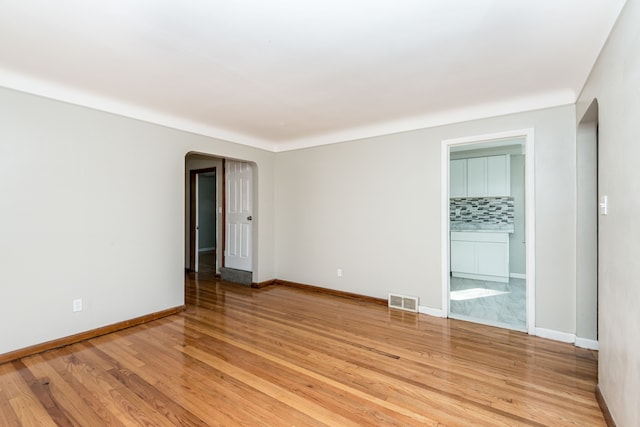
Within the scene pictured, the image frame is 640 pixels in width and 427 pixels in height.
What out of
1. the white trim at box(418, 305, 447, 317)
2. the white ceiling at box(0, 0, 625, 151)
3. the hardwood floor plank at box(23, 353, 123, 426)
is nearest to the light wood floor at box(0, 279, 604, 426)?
the hardwood floor plank at box(23, 353, 123, 426)

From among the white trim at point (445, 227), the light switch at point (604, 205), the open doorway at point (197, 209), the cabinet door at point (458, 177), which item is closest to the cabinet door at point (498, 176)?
the cabinet door at point (458, 177)

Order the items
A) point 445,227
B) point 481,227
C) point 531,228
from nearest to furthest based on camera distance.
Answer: point 531,228 → point 445,227 → point 481,227

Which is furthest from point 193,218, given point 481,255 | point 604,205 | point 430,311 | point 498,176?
point 604,205

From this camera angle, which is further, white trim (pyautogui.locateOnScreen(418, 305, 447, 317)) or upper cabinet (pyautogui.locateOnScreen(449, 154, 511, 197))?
upper cabinet (pyautogui.locateOnScreen(449, 154, 511, 197))

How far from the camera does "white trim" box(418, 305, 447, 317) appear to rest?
12.0 ft

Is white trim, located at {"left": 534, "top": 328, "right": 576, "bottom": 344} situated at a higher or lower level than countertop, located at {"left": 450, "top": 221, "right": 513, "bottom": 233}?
lower

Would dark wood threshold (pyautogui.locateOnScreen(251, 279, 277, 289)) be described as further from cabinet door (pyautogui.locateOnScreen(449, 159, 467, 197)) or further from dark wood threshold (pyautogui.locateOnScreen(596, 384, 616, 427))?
dark wood threshold (pyautogui.locateOnScreen(596, 384, 616, 427))

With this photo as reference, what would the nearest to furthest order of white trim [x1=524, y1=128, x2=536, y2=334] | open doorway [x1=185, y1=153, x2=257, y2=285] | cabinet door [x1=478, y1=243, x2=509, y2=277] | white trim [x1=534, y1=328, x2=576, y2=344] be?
white trim [x1=534, y1=328, x2=576, y2=344], white trim [x1=524, y1=128, x2=536, y2=334], open doorway [x1=185, y1=153, x2=257, y2=285], cabinet door [x1=478, y1=243, x2=509, y2=277]

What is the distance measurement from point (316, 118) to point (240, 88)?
3.91ft

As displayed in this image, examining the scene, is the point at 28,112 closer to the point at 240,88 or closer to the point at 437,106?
the point at 240,88

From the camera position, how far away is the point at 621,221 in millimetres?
1646

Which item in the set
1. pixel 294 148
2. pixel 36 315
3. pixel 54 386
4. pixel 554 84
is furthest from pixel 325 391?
pixel 294 148

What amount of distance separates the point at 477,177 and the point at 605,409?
4.46 meters

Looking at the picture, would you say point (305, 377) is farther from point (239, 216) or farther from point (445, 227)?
point (239, 216)
